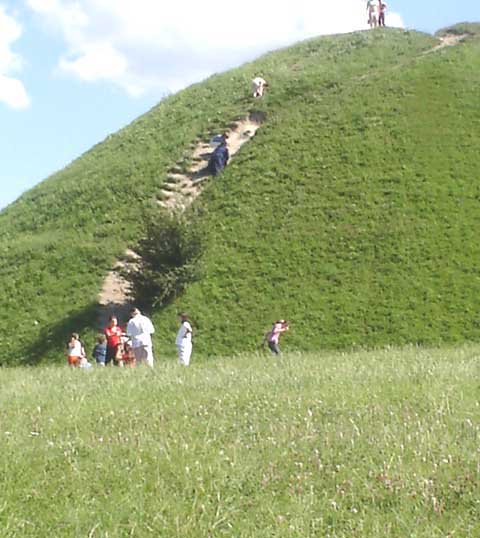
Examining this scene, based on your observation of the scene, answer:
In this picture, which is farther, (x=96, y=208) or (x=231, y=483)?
(x=96, y=208)

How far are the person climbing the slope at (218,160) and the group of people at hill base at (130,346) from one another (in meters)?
12.5

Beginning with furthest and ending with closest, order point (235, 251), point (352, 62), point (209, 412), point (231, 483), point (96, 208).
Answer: point (352, 62)
point (96, 208)
point (235, 251)
point (209, 412)
point (231, 483)

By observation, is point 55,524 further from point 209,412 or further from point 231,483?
point 209,412

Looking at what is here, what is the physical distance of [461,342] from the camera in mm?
23859

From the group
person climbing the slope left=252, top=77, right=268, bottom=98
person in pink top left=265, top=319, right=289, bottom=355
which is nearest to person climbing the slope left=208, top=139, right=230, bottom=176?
person climbing the slope left=252, top=77, right=268, bottom=98

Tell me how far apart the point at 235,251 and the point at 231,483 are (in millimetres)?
21968

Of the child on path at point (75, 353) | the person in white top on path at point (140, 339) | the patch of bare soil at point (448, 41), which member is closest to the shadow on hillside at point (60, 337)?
the child on path at point (75, 353)

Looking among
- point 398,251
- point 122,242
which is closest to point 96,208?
point 122,242

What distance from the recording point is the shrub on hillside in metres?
26.6

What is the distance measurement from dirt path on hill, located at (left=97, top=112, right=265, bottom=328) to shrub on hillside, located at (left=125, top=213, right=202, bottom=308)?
2.13 feet

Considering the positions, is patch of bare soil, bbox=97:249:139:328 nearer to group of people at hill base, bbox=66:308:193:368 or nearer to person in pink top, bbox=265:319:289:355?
group of people at hill base, bbox=66:308:193:368

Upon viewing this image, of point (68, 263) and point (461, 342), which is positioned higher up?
point (68, 263)

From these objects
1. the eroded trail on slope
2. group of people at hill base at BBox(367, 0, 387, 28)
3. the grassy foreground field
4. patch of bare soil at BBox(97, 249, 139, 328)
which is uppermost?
group of people at hill base at BBox(367, 0, 387, 28)

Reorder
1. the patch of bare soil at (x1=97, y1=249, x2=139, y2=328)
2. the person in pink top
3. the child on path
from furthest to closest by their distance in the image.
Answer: the patch of bare soil at (x1=97, y1=249, x2=139, y2=328)
the person in pink top
the child on path
